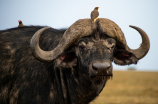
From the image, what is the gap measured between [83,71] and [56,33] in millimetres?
1325

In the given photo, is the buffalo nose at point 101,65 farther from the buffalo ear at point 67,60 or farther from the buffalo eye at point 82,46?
the buffalo ear at point 67,60

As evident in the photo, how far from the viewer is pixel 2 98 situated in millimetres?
6230

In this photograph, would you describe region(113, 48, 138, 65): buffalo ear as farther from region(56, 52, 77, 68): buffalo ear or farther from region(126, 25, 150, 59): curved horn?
region(56, 52, 77, 68): buffalo ear

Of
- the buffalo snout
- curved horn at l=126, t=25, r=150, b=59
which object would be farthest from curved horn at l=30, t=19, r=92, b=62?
curved horn at l=126, t=25, r=150, b=59

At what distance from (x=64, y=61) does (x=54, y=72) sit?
0.34m

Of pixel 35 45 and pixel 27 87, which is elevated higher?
pixel 35 45

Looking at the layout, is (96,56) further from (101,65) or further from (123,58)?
(123,58)

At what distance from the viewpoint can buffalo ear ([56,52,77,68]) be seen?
19.2 ft

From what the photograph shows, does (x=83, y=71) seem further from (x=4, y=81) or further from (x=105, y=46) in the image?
(x=4, y=81)

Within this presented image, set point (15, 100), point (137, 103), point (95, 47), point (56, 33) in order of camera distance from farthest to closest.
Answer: point (137, 103) → point (56, 33) → point (15, 100) → point (95, 47)

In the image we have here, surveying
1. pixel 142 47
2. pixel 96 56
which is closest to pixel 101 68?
pixel 96 56

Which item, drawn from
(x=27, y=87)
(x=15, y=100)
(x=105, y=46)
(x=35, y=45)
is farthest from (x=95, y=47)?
(x=15, y=100)

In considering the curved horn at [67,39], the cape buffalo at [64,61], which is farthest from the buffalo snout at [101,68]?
the curved horn at [67,39]

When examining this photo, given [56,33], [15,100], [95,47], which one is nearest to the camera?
[95,47]
